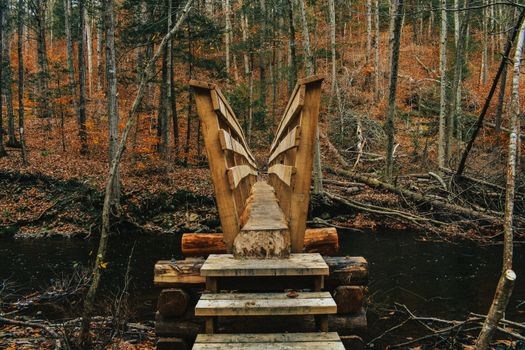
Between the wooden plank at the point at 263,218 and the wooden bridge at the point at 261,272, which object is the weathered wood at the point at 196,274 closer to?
the wooden bridge at the point at 261,272

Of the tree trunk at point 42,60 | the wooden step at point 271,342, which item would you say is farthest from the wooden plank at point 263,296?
the tree trunk at point 42,60

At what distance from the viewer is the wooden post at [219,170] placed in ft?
12.7

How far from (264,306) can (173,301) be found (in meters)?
1.31

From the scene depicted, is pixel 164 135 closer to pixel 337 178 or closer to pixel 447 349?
pixel 337 178

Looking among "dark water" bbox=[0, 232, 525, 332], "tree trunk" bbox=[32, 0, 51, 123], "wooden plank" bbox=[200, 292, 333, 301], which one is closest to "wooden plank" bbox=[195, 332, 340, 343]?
"wooden plank" bbox=[200, 292, 333, 301]

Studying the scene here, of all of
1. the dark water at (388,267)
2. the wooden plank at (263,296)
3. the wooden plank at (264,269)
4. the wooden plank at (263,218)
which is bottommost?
the dark water at (388,267)

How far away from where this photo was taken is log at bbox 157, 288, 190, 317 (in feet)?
12.1

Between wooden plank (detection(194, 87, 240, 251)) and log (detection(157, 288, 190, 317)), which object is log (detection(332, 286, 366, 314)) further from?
log (detection(157, 288, 190, 317))

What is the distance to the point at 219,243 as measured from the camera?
14.6ft

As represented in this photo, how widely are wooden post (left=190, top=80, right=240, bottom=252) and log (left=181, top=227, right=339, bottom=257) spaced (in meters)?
0.52

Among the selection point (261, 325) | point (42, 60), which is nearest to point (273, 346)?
point (261, 325)

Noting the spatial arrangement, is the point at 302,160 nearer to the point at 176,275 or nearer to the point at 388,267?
the point at 176,275

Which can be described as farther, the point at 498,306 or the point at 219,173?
the point at 219,173

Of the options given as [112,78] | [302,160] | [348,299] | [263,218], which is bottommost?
[348,299]
